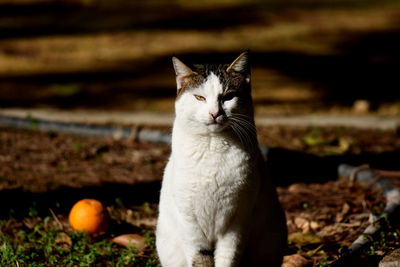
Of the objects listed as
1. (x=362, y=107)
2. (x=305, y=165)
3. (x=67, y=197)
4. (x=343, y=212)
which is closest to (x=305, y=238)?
(x=343, y=212)

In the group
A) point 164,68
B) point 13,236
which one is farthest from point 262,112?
point 13,236

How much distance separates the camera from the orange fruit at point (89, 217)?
3.88 meters

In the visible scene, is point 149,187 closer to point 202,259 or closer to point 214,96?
point 202,259

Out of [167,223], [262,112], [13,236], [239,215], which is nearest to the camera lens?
[239,215]

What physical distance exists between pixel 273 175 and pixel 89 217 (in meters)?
2.02

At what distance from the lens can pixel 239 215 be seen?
2.99m

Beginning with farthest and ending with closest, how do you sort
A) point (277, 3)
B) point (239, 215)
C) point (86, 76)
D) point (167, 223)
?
1. point (277, 3)
2. point (86, 76)
3. point (167, 223)
4. point (239, 215)

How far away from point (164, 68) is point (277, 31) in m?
3.02

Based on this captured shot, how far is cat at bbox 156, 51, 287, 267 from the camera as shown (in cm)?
297

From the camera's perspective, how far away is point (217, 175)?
297 centimetres

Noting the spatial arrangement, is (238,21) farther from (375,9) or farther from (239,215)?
(239,215)

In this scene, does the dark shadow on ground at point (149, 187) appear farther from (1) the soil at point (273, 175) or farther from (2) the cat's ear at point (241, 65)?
(2) the cat's ear at point (241, 65)

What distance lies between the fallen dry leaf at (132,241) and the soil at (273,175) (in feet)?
1.22

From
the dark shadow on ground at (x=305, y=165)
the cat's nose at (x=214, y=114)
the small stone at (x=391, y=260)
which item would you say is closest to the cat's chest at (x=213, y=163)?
the cat's nose at (x=214, y=114)
